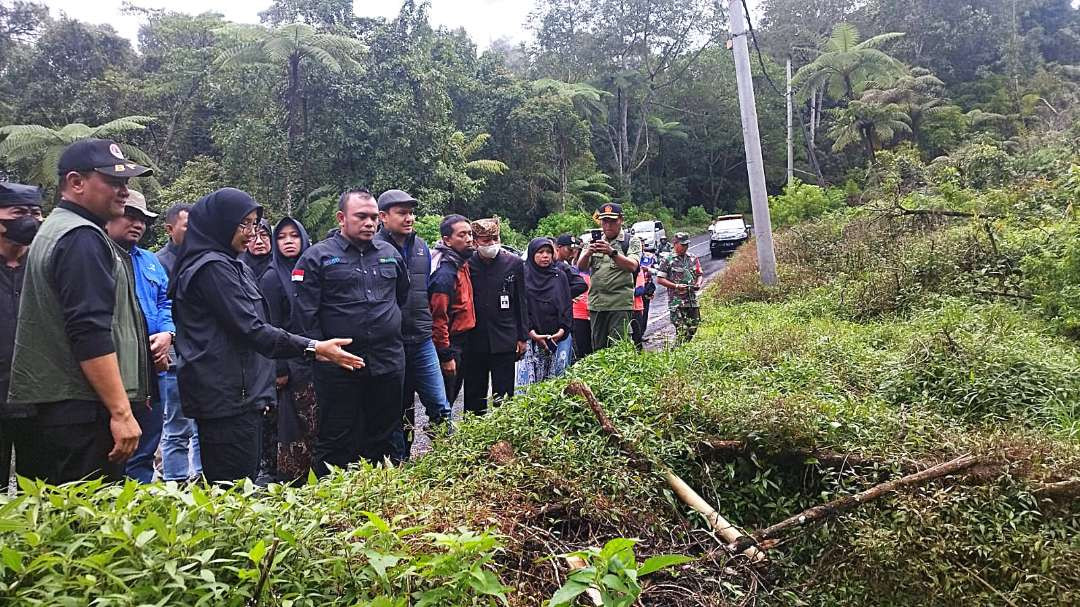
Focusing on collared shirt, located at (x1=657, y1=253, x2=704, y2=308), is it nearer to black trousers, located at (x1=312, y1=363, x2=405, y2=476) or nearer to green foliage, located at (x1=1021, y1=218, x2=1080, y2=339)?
green foliage, located at (x1=1021, y1=218, x2=1080, y2=339)

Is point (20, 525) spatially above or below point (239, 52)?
below

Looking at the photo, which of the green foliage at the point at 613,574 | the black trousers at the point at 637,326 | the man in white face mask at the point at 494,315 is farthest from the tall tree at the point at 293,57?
the green foliage at the point at 613,574

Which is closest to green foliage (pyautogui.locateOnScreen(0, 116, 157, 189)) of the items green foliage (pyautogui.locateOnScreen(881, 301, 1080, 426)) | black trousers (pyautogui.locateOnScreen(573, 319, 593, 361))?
black trousers (pyautogui.locateOnScreen(573, 319, 593, 361))

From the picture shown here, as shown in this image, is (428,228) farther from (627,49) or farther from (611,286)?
(627,49)

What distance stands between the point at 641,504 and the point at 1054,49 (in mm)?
46722

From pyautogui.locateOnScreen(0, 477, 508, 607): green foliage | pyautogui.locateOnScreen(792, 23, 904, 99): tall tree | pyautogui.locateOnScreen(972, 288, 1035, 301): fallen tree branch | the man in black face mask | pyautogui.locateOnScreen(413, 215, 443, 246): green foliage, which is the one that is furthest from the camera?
pyautogui.locateOnScreen(792, 23, 904, 99): tall tree

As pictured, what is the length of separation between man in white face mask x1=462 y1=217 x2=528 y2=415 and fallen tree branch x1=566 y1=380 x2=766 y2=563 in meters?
1.98

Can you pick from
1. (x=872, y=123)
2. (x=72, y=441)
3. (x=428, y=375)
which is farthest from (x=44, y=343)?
(x=872, y=123)

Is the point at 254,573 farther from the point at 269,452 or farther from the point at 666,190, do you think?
the point at 666,190

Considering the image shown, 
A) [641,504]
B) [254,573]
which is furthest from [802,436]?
[254,573]

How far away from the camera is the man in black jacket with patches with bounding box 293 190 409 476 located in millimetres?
4082

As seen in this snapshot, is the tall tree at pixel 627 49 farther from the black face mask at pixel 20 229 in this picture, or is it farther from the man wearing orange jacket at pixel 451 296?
the black face mask at pixel 20 229

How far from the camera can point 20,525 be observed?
164 centimetres

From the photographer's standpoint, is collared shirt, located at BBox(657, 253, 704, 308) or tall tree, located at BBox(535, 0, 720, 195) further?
tall tree, located at BBox(535, 0, 720, 195)
